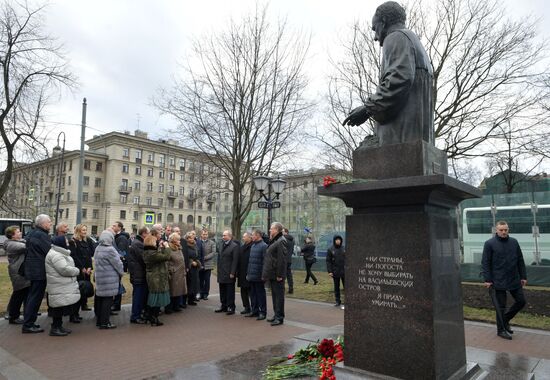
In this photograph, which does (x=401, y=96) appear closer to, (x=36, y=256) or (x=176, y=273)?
(x=36, y=256)

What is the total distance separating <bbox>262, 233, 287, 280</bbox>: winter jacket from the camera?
865cm

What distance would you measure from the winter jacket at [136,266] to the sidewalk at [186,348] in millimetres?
922

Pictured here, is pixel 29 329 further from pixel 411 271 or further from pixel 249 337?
pixel 411 271

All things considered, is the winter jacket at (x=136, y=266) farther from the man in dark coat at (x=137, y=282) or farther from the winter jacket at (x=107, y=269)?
the winter jacket at (x=107, y=269)

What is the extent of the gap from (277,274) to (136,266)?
3033 millimetres

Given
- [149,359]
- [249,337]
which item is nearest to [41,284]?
[149,359]

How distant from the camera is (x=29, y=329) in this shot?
7480 millimetres

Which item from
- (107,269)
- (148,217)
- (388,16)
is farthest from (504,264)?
(148,217)

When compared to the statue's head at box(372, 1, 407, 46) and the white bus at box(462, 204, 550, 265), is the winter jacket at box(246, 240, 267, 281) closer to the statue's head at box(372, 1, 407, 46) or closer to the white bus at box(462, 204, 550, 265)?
the statue's head at box(372, 1, 407, 46)

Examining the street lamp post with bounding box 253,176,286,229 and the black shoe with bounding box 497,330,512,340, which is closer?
the black shoe with bounding box 497,330,512,340

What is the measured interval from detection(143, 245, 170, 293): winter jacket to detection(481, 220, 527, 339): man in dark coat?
622cm

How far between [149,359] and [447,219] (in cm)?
453

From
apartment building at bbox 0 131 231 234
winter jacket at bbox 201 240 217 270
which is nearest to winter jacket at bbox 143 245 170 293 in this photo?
winter jacket at bbox 201 240 217 270

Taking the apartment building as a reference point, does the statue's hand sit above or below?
below
